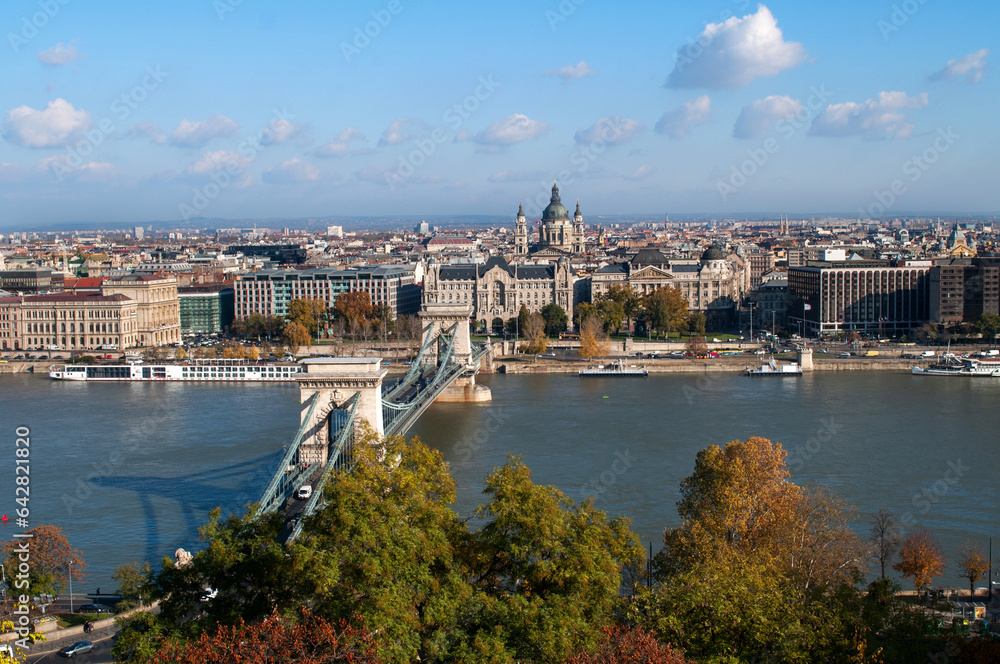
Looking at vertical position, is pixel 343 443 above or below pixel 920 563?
above

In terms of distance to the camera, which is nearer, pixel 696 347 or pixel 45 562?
pixel 45 562

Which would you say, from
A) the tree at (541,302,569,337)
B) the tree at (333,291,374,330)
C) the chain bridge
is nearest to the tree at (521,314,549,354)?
the tree at (541,302,569,337)

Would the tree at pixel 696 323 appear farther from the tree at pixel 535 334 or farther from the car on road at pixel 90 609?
the car on road at pixel 90 609

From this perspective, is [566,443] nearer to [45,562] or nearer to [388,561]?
[45,562]

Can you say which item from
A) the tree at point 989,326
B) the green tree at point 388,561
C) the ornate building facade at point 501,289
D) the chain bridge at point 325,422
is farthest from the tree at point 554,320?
the green tree at point 388,561

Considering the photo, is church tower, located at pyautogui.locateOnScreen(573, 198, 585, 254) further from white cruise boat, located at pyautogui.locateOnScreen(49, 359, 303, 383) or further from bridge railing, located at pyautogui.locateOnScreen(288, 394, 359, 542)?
bridge railing, located at pyautogui.locateOnScreen(288, 394, 359, 542)

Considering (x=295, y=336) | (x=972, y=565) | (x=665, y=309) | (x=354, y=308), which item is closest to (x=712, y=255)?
(x=665, y=309)
